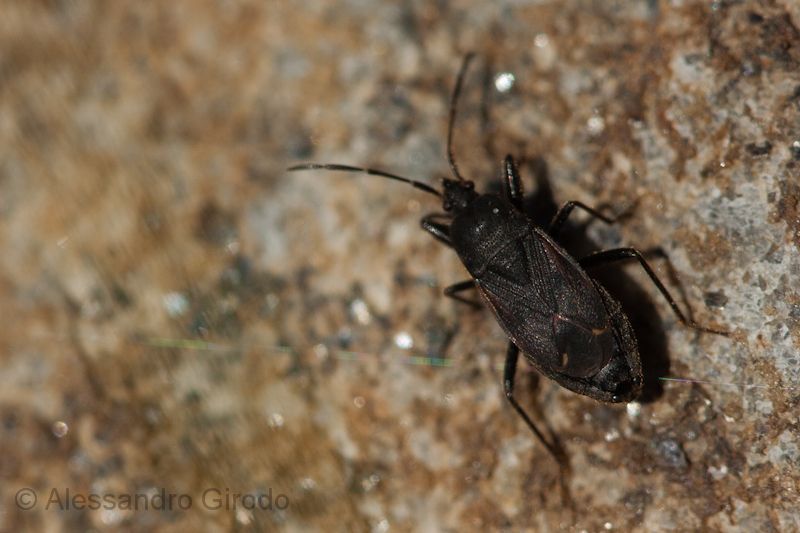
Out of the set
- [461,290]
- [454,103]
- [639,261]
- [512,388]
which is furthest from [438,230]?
[639,261]

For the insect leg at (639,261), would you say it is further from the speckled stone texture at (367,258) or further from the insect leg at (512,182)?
the insect leg at (512,182)

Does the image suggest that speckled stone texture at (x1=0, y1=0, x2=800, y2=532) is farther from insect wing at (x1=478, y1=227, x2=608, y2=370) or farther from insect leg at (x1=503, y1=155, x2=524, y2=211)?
insect wing at (x1=478, y1=227, x2=608, y2=370)

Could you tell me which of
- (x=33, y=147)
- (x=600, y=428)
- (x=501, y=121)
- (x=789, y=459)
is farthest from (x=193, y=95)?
(x=789, y=459)

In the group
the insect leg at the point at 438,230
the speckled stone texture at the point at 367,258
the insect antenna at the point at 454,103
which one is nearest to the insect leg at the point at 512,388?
the speckled stone texture at the point at 367,258

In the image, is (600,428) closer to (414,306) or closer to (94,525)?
(414,306)

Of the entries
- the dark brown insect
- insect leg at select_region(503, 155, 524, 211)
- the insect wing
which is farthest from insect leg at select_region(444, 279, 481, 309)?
insect leg at select_region(503, 155, 524, 211)

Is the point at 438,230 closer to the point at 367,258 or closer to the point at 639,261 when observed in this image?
the point at 367,258
